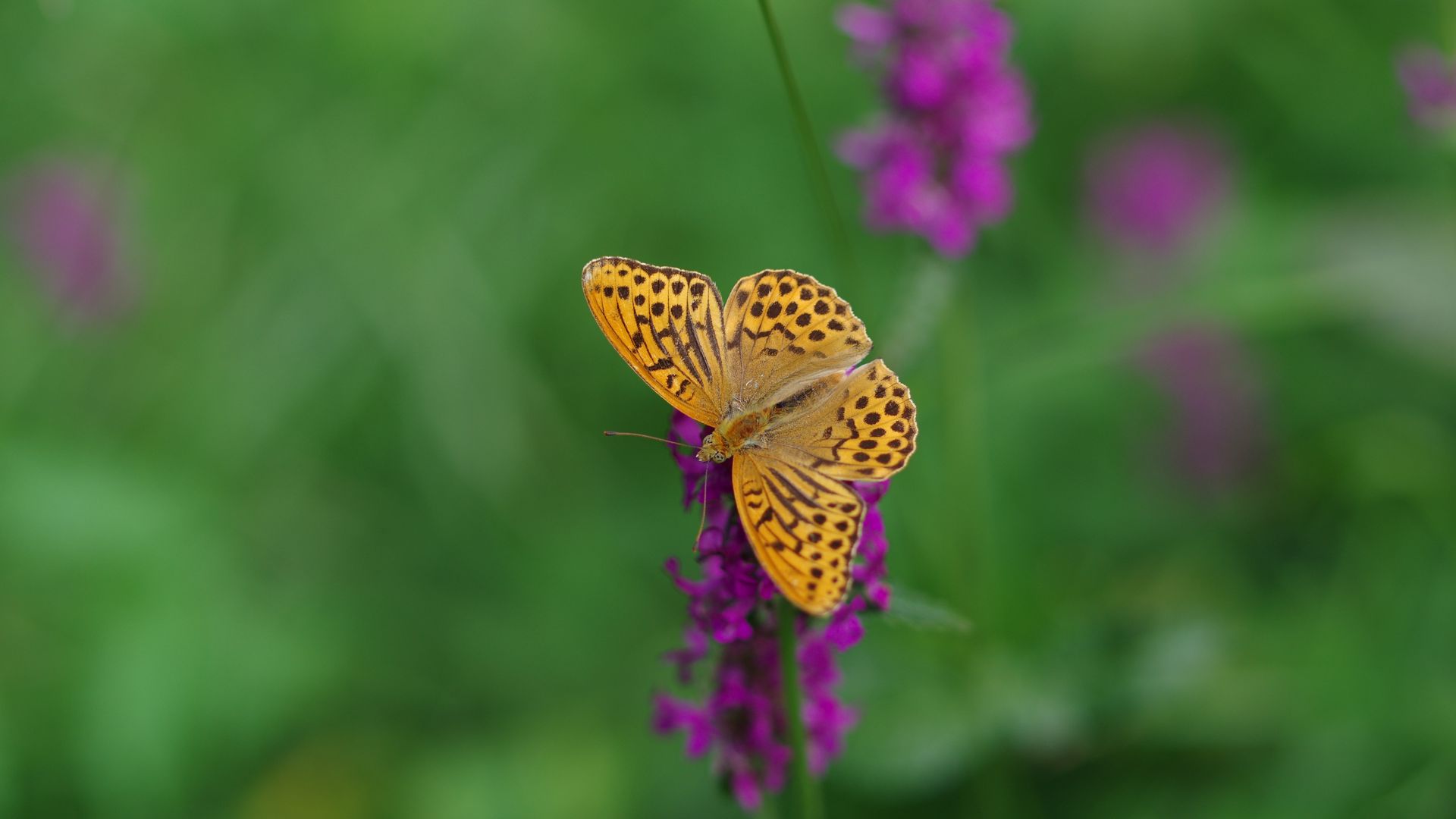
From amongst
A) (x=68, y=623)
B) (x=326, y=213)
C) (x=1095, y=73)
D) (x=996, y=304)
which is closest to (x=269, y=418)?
(x=326, y=213)

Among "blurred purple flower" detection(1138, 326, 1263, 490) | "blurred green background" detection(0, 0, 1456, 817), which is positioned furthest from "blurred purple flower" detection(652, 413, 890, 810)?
"blurred purple flower" detection(1138, 326, 1263, 490)

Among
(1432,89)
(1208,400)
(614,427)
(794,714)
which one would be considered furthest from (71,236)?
(1432,89)

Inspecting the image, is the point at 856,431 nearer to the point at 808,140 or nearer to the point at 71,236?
the point at 808,140

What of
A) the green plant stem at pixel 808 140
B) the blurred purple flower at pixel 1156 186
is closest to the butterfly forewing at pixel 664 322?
the green plant stem at pixel 808 140

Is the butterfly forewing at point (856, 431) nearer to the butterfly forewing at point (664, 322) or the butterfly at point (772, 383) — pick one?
the butterfly at point (772, 383)

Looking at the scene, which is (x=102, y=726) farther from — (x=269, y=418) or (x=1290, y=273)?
(x=1290, y=273)

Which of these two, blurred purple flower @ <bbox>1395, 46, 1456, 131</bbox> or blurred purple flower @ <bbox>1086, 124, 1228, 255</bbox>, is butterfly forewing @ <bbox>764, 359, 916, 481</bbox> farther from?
blurred purple flower @ <bbox>1086, 124, 1228, 255</bbox>

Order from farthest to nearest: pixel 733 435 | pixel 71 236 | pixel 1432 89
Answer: pixel 71 236
pixel 1432 89
pixel 733 435
